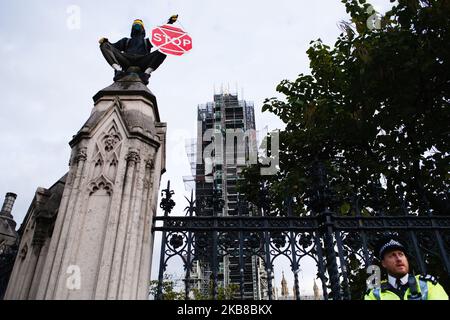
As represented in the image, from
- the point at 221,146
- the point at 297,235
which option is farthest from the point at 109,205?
the point at 221,146

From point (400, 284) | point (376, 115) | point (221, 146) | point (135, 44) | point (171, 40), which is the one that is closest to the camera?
point (400, 284)

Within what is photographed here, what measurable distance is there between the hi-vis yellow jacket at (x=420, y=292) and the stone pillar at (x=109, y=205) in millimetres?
2448

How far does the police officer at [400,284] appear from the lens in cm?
316

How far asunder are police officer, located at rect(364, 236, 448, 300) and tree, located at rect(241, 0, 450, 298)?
1.59 m

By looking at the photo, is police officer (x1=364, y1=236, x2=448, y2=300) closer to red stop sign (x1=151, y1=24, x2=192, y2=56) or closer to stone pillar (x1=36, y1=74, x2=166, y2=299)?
stone pillar (x1=36, y1=74, x2=166, y2=299)

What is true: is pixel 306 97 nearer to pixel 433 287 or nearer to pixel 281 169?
pixel 281 169

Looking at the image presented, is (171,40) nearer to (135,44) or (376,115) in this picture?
(135,44)

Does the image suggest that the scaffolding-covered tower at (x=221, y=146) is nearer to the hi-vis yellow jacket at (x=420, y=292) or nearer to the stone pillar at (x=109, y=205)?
the stone pillar at (x=109, y=205)

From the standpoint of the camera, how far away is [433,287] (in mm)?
3189

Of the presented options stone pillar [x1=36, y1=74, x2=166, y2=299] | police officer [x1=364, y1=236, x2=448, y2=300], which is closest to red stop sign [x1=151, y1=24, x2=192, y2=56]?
stone pillar [x1=36, y1=74, x2=166, y2=299]

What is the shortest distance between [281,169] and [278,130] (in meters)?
1.17

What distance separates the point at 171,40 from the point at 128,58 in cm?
127

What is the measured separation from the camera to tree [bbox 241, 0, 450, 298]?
6703 mm

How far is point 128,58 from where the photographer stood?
5.96 meters
